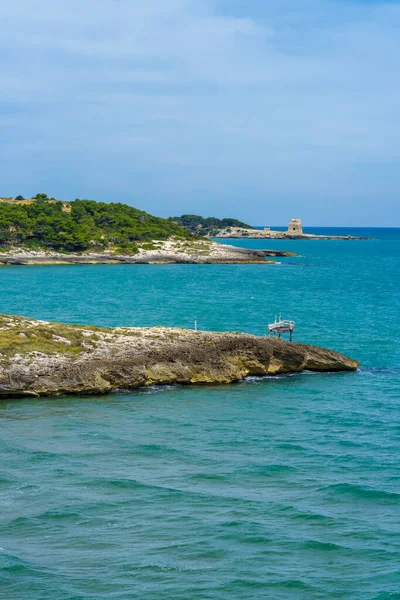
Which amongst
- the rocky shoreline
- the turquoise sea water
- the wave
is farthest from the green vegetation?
the wave

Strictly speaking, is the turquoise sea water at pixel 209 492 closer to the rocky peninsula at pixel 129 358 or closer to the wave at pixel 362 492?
the wave at pixel 362 492

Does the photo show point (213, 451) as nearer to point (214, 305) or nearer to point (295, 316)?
point (295, 316)

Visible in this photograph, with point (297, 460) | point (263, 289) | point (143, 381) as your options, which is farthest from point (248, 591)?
point (263, 289)

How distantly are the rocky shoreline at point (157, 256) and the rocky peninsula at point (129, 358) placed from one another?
83471mm

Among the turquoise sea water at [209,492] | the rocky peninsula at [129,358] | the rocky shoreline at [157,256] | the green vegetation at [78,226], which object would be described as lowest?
the turquoise sea water at [209,492]

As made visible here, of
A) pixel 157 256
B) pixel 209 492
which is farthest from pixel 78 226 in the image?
pixel 209 492

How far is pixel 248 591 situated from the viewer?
47.1ft

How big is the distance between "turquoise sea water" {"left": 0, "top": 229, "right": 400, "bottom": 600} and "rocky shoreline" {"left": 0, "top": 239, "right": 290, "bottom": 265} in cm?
8533

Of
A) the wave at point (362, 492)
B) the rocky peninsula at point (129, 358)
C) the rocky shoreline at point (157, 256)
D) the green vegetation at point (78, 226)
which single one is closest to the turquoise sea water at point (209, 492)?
the wave at point (362, 492)

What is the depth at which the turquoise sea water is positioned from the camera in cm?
1483

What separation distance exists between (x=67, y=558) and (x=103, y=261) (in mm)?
106377

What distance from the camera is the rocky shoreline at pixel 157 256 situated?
115812 millimetres

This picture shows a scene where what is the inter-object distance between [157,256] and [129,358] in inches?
3721

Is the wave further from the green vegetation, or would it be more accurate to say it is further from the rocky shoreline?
the green vegetation
